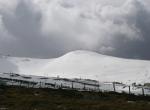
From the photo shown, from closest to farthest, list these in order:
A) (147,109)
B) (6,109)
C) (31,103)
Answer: (6,109) < (147,109) < (31,103)

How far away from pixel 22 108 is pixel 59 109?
23.2ft

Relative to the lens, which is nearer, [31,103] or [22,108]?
[22,108]

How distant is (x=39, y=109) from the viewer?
6738 cm

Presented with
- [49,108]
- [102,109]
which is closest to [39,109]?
[49,108]

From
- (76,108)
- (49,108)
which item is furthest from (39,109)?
(76,108)

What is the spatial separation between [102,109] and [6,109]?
1812 cm

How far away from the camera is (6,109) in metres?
67.2

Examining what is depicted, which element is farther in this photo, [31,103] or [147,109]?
[31,103]

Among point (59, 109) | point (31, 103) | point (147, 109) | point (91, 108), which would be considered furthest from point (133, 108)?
point (31, 103)

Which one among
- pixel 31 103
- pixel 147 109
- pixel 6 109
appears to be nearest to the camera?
pixel 6 109

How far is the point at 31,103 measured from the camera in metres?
78.3

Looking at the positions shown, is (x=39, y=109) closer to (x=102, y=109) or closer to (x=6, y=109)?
(x=6, y=109)

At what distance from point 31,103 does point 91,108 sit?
14.6m

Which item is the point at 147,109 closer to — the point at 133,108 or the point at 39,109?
the point at 133,108
